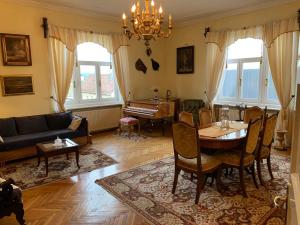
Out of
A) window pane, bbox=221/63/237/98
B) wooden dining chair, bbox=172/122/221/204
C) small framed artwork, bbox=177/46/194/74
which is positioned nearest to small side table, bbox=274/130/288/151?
window pane, bbox=221/63/237/98

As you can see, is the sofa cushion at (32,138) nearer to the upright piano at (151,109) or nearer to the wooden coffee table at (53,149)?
the wooden coffee table at (53,149)

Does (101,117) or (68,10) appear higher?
(68,10)

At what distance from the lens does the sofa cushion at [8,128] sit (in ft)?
14.2

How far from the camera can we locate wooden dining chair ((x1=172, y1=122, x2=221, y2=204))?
2.55 m

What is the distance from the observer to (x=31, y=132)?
463 cm

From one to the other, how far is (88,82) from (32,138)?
7.11 ft

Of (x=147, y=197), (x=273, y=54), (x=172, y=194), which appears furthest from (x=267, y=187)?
(x=273, y=54)

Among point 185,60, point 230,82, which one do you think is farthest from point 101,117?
point 230,82

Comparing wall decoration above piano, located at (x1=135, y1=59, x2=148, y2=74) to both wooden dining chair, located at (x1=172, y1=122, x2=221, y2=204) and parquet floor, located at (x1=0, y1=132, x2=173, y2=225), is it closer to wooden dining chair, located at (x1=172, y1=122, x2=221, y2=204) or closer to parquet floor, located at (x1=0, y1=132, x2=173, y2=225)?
parquet floor, located at (x1=0, y1=132, x2=173, y2=225)

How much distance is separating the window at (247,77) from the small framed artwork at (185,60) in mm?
1076

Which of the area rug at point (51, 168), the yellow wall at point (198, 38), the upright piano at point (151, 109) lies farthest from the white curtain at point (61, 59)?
the yellow wall at point (198, 38)

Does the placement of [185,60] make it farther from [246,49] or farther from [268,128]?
[268,128]

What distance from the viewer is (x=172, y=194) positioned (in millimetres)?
2893

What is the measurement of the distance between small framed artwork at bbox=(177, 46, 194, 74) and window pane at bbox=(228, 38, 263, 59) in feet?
3.68
